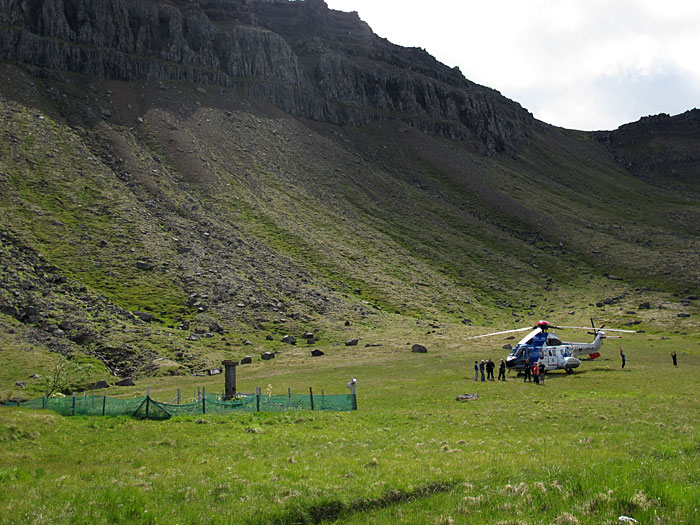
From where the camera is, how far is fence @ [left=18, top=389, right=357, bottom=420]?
26234mm

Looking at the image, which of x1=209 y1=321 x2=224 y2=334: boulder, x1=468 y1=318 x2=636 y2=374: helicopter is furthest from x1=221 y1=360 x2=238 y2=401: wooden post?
x1=209 y1=321 x2=224 y2=334: boulder

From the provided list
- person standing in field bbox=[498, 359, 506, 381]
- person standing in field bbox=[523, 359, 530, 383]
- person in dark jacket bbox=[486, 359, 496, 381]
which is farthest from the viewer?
person standing in field bbox=[498, 359, 506, 381]

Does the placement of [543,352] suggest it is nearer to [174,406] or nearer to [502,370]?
[502,370]

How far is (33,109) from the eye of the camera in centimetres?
11112

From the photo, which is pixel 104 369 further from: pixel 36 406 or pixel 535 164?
pixel 535 164

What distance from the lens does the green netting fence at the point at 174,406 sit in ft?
86.1

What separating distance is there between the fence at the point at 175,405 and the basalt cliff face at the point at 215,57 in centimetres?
13062

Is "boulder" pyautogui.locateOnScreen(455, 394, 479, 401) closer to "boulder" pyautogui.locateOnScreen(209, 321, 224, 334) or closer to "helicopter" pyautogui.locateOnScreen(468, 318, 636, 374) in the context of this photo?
"helicopter" pyautogui.locateOnScreen(468, 318, 636, 374)

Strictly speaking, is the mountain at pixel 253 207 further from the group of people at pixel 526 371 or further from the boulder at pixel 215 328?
the group of people at pixel 526 371

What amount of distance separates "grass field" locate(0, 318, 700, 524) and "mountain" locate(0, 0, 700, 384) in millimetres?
36104

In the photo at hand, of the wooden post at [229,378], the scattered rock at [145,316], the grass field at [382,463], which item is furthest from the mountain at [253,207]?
the grass field at [382,463]

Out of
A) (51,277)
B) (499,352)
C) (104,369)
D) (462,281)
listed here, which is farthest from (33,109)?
(499,352)

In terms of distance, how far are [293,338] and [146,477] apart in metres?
57.4

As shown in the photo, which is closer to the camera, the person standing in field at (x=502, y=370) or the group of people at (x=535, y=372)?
the group of people at (x=535, y=372)
